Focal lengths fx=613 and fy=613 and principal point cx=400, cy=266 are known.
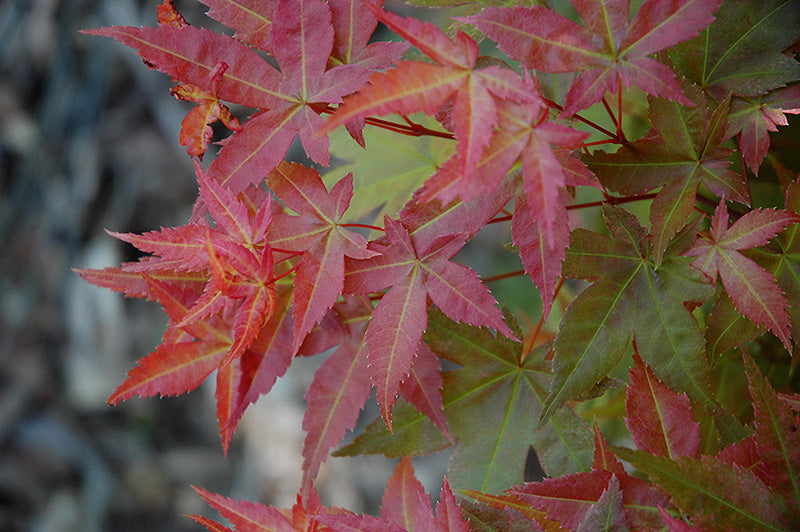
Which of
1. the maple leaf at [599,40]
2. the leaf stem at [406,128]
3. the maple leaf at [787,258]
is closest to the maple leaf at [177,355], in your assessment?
the leaf stem at [406,128]

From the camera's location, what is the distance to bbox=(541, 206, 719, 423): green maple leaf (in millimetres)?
538

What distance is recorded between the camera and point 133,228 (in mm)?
1972

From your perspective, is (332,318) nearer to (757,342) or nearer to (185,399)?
(757,342)

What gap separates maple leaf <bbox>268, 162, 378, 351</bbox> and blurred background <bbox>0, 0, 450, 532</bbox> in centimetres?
138

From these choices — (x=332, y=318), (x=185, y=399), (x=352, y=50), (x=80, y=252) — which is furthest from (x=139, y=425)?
(x=352, y=50)

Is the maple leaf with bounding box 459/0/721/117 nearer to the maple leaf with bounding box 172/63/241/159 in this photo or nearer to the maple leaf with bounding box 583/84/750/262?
the maple leaf with bounding box 583/84/750/262

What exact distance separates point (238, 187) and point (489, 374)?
0.34m

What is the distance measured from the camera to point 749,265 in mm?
Result: 523

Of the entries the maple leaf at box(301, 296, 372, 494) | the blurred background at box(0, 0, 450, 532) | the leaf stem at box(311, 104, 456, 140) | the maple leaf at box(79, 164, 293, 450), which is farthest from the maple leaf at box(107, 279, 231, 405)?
the blurred background at box(0, 0, 450, 532)

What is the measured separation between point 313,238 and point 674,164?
1.10 feet

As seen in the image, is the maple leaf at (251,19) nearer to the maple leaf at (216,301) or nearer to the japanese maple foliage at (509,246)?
the japanese maple foliage at (509,246)

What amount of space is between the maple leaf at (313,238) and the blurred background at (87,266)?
1384mm

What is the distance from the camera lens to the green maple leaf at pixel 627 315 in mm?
538

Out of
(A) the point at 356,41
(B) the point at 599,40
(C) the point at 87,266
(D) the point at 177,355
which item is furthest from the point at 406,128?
(C) the point at 87,266
